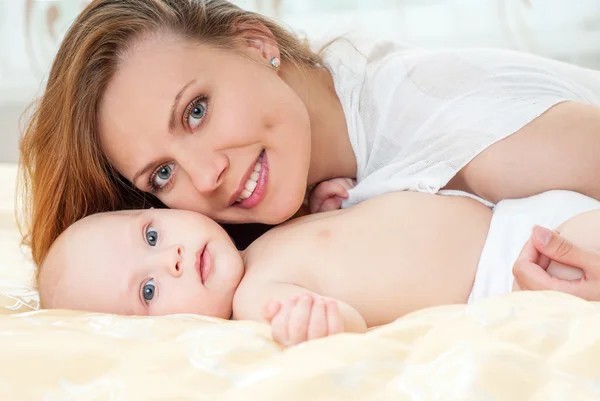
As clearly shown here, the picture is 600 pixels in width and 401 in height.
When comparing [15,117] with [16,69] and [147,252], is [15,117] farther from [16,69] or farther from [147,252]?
[147,252]

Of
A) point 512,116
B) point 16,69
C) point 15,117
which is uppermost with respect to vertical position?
point 512,116

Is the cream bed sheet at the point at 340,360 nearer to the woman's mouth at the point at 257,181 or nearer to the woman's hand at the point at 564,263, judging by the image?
the woman's hand at the point at 564,263

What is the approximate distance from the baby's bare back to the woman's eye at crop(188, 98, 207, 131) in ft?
0.83

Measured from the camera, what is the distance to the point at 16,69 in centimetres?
279

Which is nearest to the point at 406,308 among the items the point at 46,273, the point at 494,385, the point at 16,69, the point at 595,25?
the point at 494,385

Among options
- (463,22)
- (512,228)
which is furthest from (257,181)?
(463,22)

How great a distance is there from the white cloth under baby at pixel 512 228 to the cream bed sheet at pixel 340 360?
0.81ft

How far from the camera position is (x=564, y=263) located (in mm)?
1063

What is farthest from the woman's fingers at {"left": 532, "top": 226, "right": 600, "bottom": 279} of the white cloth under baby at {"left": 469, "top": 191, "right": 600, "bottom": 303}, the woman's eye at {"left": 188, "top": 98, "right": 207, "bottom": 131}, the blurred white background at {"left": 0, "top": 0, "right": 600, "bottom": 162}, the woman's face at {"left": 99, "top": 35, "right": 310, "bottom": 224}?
the blurred white background at {"left": 0, "top": 0, "right": 600, "bottom": 162}

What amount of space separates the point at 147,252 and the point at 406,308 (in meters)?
0.44

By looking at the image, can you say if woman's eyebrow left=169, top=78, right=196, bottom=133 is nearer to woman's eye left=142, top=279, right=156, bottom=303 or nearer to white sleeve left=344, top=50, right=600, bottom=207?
woman's eye left=142, top=279, right=156, bottom=303

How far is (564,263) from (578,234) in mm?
87

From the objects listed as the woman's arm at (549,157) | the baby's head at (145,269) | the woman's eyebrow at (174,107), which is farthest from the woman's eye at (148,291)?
the woman's arm at (549,157)

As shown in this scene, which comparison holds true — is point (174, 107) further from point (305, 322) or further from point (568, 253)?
point (568, 253)
